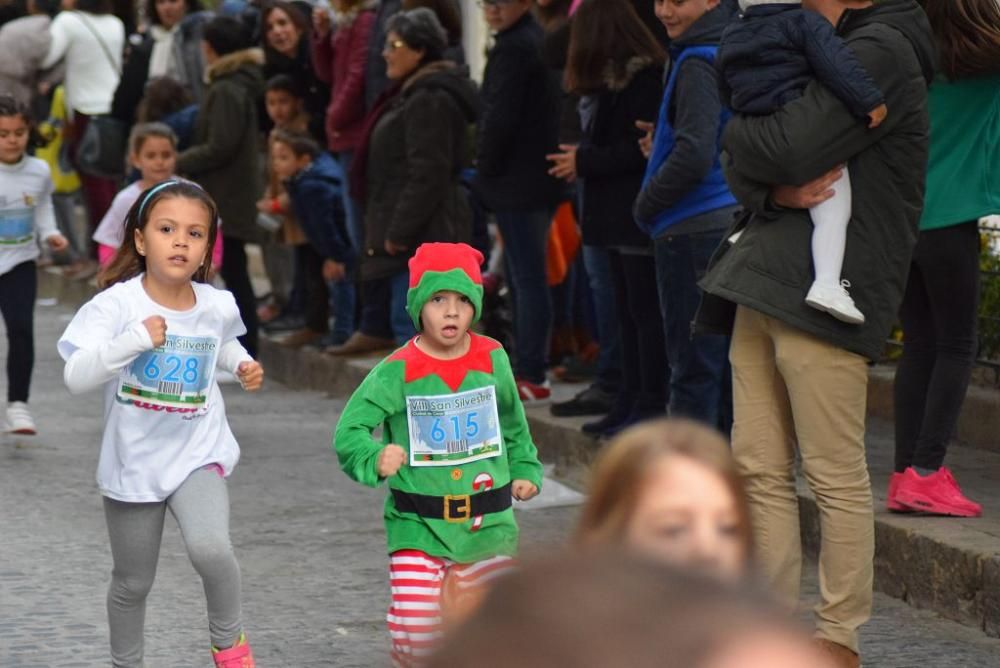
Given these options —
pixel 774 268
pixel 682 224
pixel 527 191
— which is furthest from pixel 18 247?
pixel 774 268

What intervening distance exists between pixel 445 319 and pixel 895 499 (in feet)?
6.46

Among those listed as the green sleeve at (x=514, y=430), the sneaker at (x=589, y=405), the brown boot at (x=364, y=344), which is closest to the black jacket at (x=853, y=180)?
the green sleeve at (x=514, y=430)

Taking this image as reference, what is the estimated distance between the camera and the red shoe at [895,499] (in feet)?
19.7

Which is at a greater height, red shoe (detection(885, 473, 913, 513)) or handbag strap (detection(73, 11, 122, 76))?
handbag strap (detection(73, 11, 122, 76))

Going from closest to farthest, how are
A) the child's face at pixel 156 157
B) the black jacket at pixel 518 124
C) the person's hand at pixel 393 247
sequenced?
the black jacket at pixel 518 124
the child's face at pixel 156 157
the person's hand at pixel 393 247

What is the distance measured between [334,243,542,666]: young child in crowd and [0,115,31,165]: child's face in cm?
468

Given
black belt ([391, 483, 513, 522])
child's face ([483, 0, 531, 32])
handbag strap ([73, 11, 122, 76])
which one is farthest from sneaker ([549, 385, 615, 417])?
handbag strap ([73, 11, 122, 76])

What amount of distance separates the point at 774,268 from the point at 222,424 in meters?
1.50

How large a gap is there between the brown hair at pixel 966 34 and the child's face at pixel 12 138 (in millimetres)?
4802

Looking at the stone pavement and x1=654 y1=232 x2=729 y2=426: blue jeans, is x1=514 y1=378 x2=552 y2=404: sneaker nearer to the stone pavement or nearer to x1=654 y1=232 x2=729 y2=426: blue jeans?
the stone pavement

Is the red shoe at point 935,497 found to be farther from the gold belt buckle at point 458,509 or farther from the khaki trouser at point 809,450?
the gold belt buckle at point 458,509

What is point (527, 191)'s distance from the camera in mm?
8680

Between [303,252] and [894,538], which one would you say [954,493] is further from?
[303,252]

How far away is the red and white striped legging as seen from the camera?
454 cm
